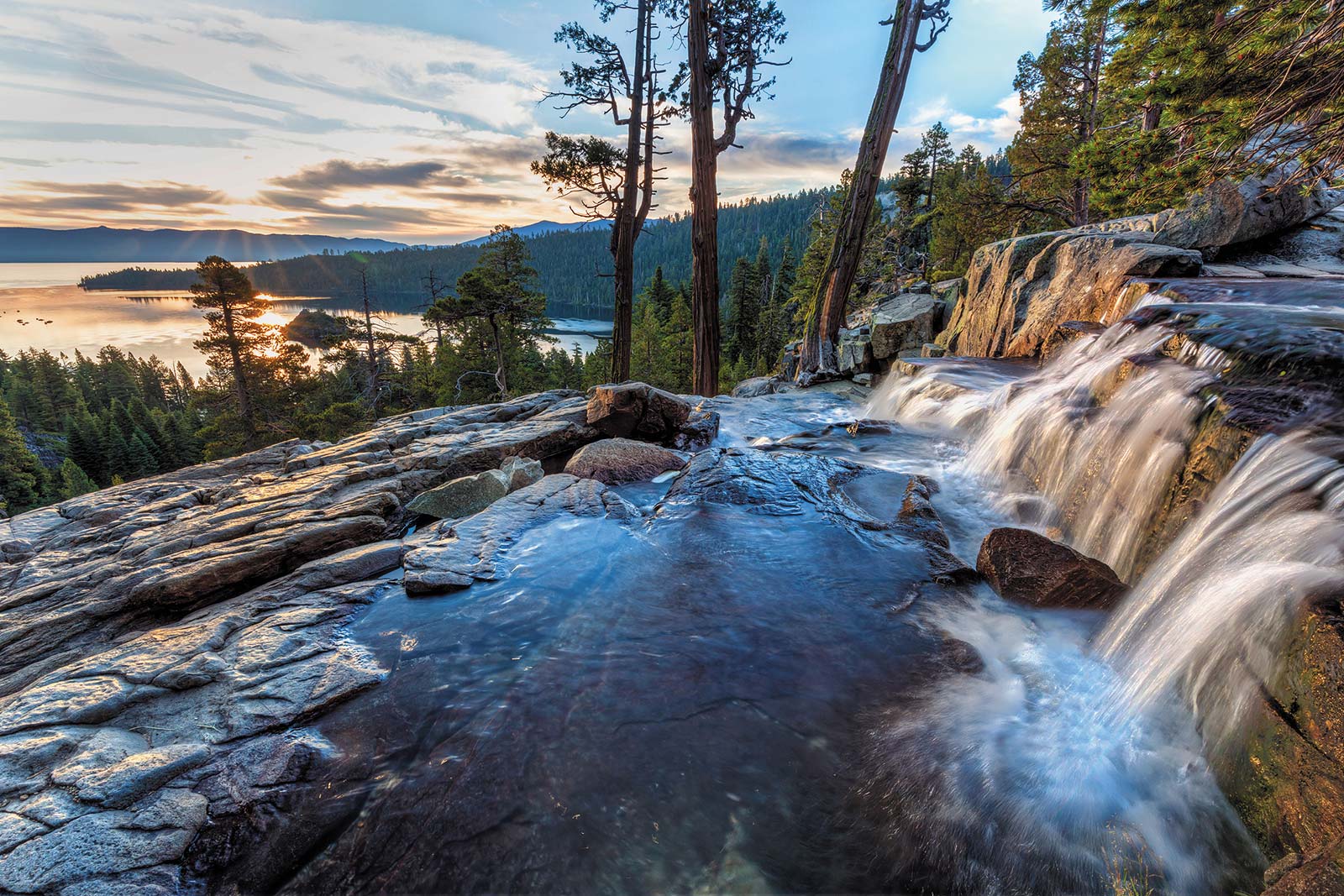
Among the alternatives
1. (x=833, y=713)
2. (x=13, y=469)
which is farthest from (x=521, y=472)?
(x=13, y=469)

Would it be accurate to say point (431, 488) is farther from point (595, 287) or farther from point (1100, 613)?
point (595, 287)

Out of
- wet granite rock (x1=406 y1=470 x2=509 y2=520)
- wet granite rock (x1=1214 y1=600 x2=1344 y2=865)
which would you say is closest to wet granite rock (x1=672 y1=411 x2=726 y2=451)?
wet granite rock (x1=406 y1=470 x2=509 y2=520)

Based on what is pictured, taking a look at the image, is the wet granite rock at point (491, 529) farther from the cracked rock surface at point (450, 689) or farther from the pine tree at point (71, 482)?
the pine tree at point (71, 482)

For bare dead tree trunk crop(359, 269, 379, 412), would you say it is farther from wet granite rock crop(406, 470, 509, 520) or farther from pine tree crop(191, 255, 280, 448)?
wet granite rock crop(406, 470, 509, 520)

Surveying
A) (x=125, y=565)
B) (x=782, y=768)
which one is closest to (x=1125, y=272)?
(x=782, y=768)

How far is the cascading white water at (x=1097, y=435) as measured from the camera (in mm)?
4660

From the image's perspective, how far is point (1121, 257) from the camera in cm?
906

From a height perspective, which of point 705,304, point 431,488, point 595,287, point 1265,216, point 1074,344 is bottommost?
point 431,488

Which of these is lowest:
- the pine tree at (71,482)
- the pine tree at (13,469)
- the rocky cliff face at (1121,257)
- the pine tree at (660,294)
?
the pine tree at (71,482)

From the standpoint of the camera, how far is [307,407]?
1300 inches

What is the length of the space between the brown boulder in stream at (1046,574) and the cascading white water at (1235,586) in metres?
0.24

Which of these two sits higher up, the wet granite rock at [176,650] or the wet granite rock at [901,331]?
the wet granite rock at [901,331]

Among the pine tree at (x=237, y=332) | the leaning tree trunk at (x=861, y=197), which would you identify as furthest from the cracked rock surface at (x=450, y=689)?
the pine tree at (x=237, y=332)

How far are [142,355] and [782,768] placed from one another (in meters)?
174
